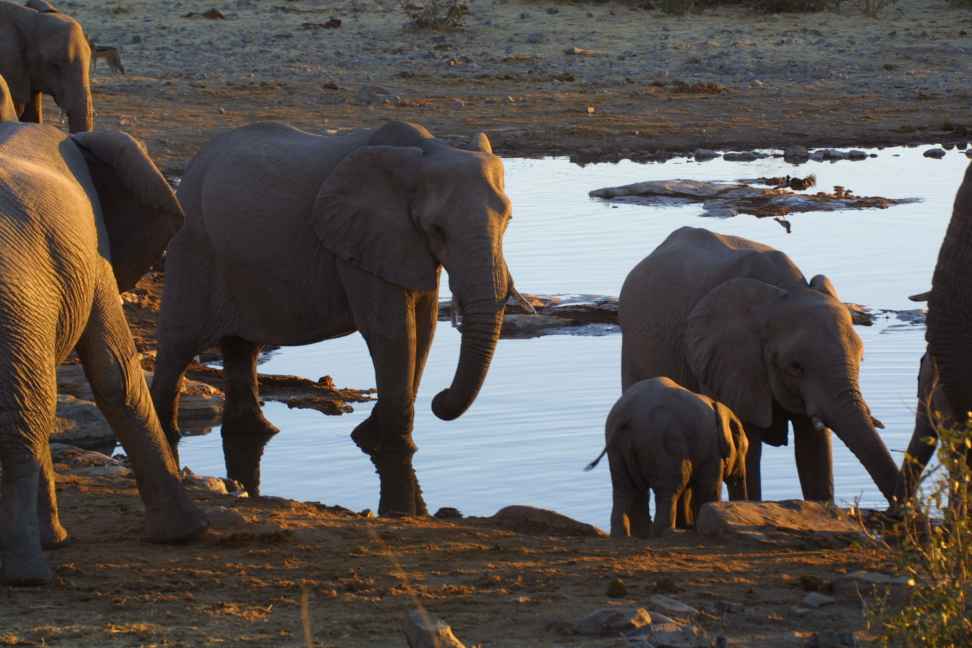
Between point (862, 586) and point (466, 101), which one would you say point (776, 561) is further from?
point (466, 101)

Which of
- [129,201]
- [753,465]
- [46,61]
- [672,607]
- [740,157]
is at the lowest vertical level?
[740,157]

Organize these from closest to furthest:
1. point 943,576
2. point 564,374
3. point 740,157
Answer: point 943,576
point 564,374
point 740,157

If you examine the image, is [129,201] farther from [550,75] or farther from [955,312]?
[550,75]

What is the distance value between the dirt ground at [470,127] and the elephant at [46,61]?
2.67 metres

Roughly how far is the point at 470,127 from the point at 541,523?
45.0 feet

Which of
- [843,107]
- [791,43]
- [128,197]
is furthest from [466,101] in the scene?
[128,197]

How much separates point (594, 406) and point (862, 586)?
423cm

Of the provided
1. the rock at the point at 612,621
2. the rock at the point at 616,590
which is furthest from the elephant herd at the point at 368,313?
the rock at the point at 612,621

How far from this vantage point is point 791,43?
26.6m

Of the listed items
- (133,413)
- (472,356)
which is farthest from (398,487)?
(133,413)

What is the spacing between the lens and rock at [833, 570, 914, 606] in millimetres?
4922

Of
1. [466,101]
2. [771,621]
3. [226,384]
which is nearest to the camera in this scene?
[771,621]

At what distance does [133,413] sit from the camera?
18.5 feet

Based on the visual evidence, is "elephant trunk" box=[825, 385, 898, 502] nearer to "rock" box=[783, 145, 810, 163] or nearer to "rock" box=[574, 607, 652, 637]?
"rock" box=[574, 607, 652, 637]
